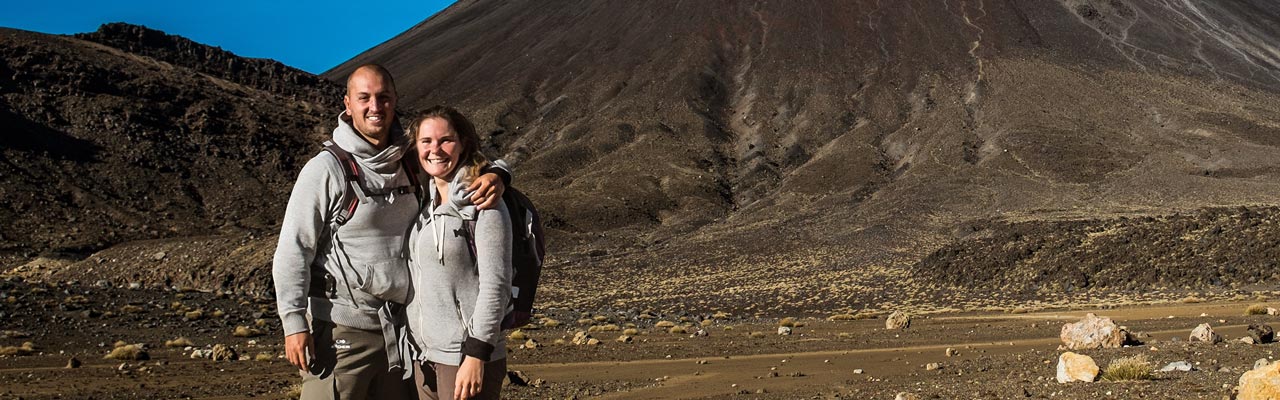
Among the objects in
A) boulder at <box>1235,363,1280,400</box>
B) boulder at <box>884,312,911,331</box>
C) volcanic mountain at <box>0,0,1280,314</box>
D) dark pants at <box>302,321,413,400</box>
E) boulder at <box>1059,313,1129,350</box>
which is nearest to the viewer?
dark pants at <box>302,321,413,400</box>

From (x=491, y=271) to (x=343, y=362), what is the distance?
30.6 inches

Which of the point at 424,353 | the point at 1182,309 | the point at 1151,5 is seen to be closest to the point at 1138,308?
the point at 1182,309

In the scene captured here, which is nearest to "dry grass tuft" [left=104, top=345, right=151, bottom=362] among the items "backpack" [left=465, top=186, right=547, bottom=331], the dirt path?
the dirt path

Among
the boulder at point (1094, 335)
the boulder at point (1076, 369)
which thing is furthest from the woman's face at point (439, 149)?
the boulder at point (1094, 335)

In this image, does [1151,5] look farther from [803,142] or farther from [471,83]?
[471,83]

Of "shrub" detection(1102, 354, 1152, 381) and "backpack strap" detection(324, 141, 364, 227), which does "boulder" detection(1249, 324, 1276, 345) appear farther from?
"backpack strap" detection(324, 141, 364, 227)

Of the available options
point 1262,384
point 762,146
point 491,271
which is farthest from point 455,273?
point 762,146

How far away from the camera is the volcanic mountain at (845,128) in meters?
40.2

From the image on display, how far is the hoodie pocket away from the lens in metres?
4.16

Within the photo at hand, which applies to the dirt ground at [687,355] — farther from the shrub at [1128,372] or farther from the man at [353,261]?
the man at [353,261]

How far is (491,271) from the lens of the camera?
12.8 ft

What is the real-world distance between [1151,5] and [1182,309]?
82.4m

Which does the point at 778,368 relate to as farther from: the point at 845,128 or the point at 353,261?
the point at 845,128

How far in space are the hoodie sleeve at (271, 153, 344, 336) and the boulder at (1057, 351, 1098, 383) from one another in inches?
264
